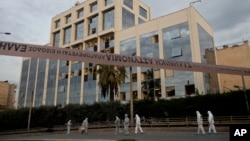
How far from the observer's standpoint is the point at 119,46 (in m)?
44.8

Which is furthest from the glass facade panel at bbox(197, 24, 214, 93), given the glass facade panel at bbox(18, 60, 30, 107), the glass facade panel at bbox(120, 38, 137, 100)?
the glass facade panel at bbox(18, 60, 30, 107)

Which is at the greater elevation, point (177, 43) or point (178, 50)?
point (177, 43)

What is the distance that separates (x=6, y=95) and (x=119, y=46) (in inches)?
1889

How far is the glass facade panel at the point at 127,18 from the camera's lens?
48062mm

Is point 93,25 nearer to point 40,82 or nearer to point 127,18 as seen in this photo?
point 127,18

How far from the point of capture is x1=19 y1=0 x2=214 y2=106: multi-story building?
118ft

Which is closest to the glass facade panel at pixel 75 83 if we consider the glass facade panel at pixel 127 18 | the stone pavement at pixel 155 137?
the glass facade panel at pixel 127 18

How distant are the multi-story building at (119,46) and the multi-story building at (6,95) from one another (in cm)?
1655

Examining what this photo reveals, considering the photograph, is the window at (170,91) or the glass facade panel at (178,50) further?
the window at (170,91)

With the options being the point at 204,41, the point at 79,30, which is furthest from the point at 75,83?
the point at 204,41

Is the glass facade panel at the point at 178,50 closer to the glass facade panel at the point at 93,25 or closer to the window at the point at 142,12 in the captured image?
the window at the point at 142,12

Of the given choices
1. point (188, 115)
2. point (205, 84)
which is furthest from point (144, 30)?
point (188, 115)

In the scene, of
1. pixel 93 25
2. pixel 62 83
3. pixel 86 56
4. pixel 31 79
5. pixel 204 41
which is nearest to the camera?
pixel 86 56

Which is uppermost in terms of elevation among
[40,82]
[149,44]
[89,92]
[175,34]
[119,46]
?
[119,46]
